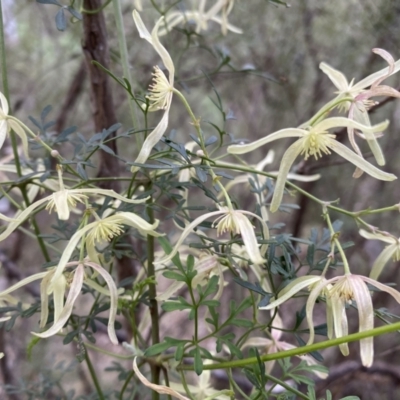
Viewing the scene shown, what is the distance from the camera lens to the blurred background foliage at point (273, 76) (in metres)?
1.08

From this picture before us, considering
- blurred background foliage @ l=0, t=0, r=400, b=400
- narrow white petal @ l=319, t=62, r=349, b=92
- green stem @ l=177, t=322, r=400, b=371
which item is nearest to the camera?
green stem @ l=177, t=322, r=400, b=371

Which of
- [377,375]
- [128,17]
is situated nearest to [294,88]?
[128,17]

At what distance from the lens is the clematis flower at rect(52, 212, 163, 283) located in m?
0.32

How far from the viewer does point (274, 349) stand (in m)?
0.49

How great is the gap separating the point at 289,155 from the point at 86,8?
33cm

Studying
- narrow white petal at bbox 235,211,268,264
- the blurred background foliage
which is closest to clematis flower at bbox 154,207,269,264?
narrow white petal at bbox 235,211,268,264

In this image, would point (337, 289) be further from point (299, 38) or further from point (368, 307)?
point (299, 38)

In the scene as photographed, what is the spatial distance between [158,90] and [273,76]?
0.75 metres

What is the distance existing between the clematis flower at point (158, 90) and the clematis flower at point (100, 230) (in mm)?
40

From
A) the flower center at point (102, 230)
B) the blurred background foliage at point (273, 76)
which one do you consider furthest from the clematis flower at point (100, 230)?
the blurred background foliage at point (273, 76)

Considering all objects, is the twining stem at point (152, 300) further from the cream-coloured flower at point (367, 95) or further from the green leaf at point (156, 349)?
the cream-coloured flower at point (367, 95)

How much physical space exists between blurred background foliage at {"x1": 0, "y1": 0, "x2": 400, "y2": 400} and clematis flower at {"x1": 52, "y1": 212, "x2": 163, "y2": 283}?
2.25ft

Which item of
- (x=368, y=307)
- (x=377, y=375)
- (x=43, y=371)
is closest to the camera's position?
(x=368, y=307)

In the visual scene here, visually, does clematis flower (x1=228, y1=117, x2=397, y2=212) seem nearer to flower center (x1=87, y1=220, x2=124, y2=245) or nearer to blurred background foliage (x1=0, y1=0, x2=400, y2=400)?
flower center (x1=87, y1=220, x2=124, y2=245)
